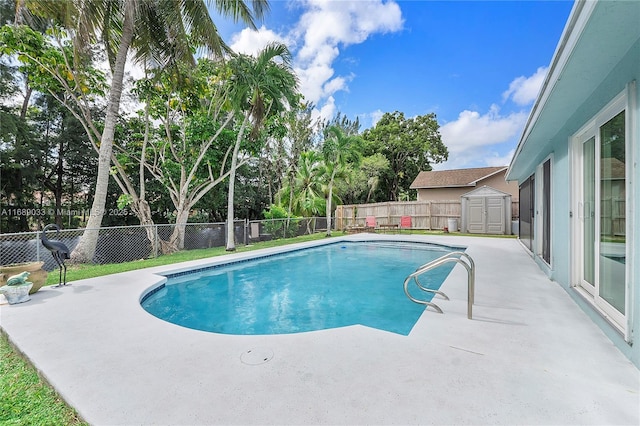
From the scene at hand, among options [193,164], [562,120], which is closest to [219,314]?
[562,120]

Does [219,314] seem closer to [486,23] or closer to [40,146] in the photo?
[486,23]

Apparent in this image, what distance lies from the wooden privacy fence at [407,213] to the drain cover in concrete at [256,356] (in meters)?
15.3

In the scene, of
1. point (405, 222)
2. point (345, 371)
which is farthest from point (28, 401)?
point (405, 222)

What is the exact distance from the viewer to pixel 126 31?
8.16 metres

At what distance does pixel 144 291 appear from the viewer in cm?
496

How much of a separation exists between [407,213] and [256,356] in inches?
641

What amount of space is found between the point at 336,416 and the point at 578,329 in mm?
2922

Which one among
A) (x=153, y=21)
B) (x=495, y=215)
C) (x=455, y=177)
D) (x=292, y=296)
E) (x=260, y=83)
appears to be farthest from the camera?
(x=455, y=177)

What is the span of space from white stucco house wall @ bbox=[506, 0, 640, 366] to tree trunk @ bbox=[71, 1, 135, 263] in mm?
9660

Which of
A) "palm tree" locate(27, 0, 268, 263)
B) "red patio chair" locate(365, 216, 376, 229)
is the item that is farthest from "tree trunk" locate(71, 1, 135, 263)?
"red patio chair" locate(365, 216, 376, 229)

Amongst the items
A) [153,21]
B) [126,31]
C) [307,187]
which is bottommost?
[307,187]

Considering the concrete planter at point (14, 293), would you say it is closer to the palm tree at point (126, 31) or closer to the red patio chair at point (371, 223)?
the palm tree at point (126, 31)

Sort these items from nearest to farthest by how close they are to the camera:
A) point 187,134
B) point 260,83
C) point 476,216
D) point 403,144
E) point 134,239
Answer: point 134,239 < point 260,83 < point 187,134 < point 476,216 < point 403,144

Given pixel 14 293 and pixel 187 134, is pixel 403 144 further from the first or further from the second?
pixel 14 293
